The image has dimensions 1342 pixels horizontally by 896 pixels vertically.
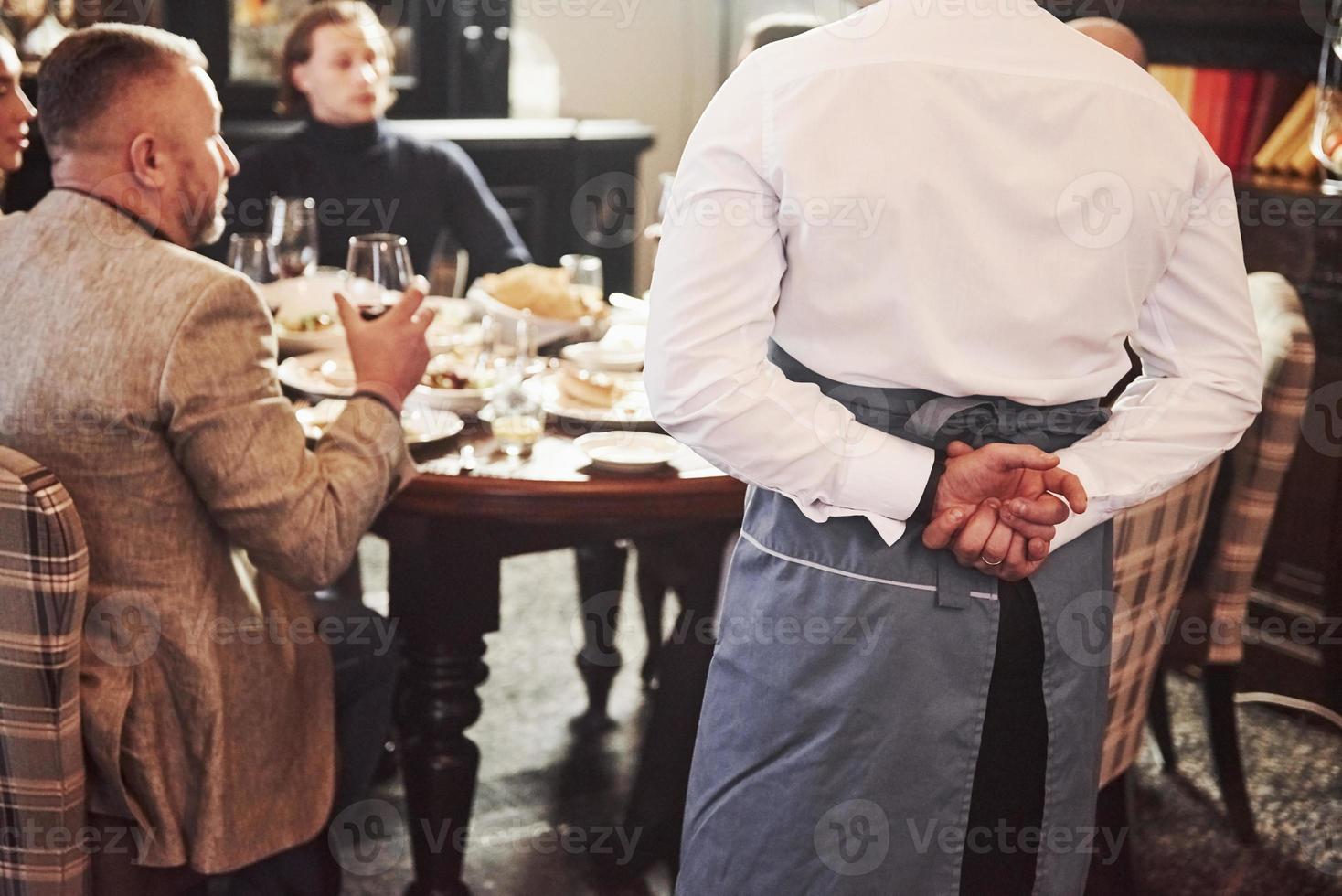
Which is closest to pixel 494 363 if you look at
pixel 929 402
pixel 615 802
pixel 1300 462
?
pixel 615 802

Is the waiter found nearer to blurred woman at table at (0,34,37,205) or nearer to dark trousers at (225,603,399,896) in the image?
dark trousers at (225,603,399,896)

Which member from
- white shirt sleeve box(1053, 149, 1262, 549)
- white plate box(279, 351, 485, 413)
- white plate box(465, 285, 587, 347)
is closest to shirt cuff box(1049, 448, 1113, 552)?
white shirt sleeve box(1053, 149, 1262, 549)

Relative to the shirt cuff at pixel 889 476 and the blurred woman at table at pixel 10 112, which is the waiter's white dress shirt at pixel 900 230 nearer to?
the shirt cuff at pixel 889 476

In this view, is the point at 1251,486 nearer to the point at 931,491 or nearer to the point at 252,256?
the point at 931,491

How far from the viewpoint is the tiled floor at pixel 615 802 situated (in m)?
2.43

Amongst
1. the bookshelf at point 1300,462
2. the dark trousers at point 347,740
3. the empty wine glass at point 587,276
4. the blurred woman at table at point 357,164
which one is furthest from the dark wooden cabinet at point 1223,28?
the dark trousers at point 347,740

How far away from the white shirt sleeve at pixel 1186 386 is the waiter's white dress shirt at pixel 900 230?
A: 0.06 meters

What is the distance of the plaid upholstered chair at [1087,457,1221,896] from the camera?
1802 mm

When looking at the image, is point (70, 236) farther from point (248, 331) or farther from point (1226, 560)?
point (1226, 560)

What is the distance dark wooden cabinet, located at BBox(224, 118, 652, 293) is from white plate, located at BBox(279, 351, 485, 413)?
2152 millimetres

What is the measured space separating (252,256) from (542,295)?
52cm

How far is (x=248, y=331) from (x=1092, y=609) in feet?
3.21

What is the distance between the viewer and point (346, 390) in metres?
2.24

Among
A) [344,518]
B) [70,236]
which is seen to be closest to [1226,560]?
[344,518]
